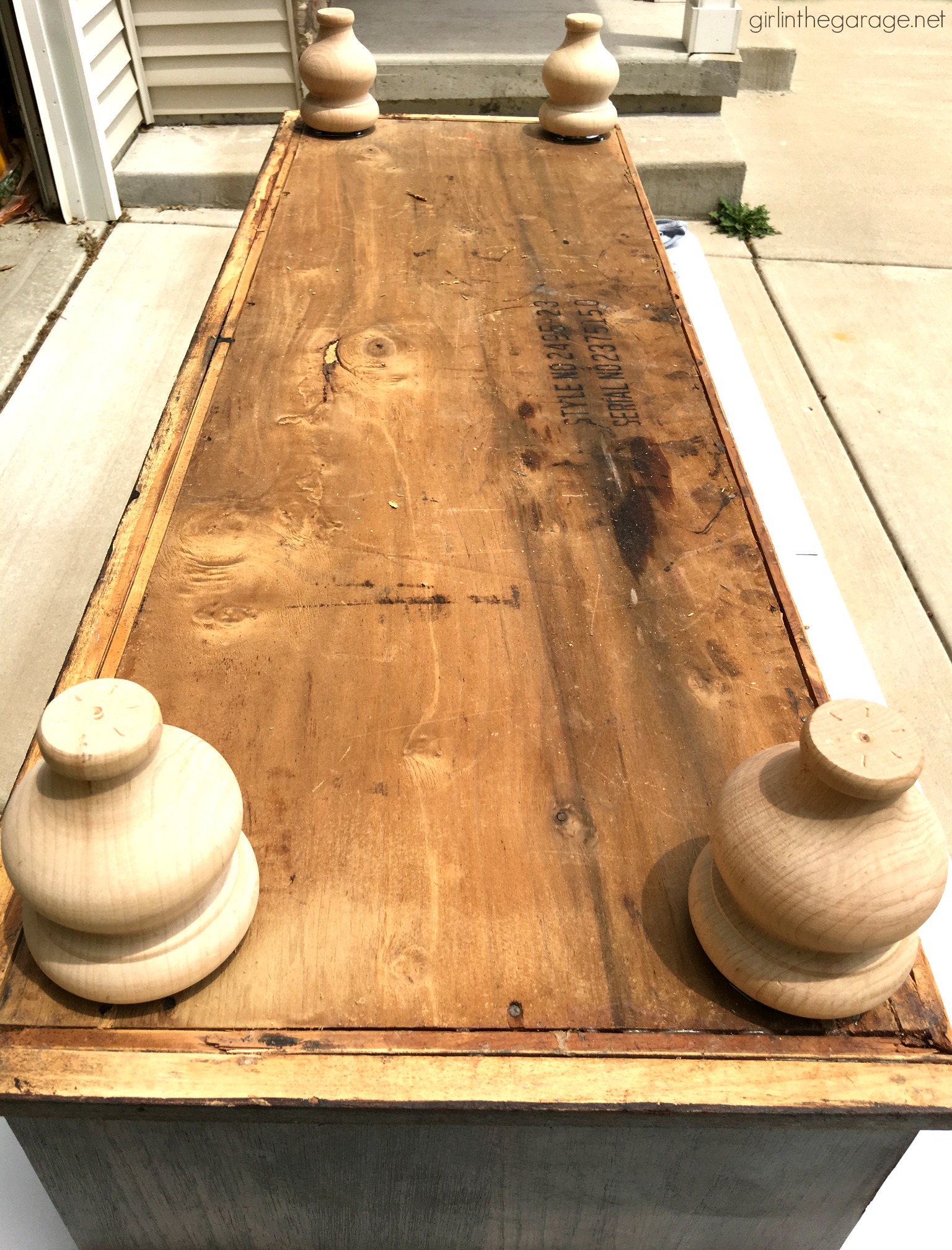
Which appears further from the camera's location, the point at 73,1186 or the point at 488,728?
the point at 488,728

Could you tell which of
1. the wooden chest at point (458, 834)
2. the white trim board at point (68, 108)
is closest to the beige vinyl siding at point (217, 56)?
the white trim board at point (68, 108)

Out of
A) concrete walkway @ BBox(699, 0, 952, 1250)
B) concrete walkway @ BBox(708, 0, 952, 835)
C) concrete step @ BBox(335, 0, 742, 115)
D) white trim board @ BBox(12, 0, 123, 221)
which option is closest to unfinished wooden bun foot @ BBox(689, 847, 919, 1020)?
concrete walkway @ BBox(699, 0, 952, 1250)

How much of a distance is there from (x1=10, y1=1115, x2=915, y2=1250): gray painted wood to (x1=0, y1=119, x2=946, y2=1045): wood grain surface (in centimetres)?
14

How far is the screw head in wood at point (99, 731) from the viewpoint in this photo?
0.78 meters

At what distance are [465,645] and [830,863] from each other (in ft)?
1.80

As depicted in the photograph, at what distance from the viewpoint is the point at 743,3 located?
580 centimetres

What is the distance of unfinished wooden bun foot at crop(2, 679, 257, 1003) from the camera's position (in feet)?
2.65

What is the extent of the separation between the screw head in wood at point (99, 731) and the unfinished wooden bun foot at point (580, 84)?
6.91ft

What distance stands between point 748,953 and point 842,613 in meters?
1.28

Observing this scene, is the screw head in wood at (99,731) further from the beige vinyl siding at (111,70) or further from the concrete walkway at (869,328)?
the beige vinyl siding at (111,70)

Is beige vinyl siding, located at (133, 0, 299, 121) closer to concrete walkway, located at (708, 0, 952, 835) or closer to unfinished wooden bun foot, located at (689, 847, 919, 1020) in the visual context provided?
concrete walkway, located at (708, 0, 952, 835)

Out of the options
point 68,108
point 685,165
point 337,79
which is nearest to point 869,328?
point 685,165

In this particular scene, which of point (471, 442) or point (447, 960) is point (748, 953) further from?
point (471, 442)

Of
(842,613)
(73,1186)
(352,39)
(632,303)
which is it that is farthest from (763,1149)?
(352,39)
